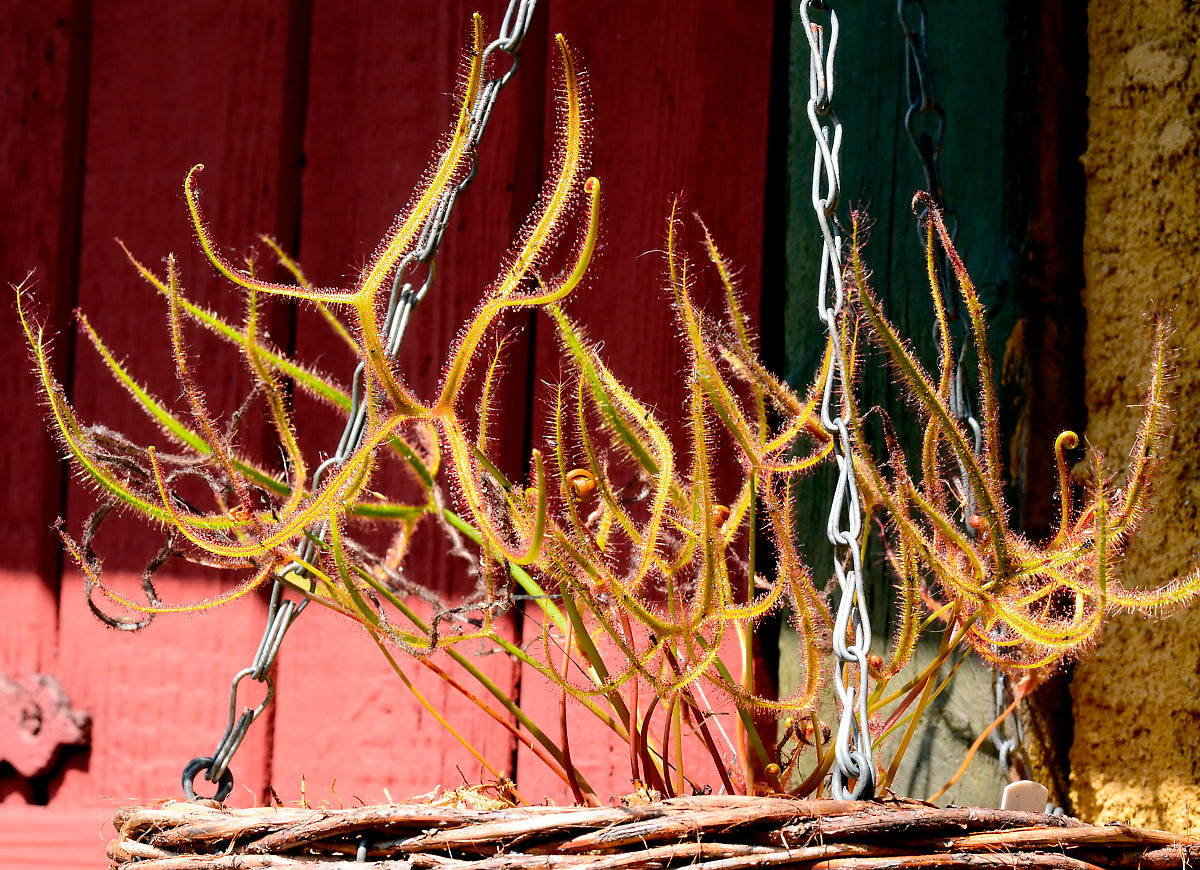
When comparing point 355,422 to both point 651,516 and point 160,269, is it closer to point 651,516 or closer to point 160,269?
point 651,516

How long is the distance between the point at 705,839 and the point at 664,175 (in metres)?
0.71

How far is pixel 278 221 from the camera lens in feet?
3.51

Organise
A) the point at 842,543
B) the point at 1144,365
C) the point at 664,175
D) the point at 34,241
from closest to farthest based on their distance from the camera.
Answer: the point at 842,543, the point at 1144,365, the point at 664,175, the point at 34,241

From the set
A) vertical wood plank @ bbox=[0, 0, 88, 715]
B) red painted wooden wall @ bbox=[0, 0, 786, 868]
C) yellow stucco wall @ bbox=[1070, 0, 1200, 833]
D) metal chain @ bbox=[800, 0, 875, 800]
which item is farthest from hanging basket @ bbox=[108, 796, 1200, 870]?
vertical wood plank @ bbox=[0, 0, 88, 715]

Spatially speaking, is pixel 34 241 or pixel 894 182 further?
pixel 34 241

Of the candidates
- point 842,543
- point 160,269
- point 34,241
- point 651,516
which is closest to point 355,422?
point 651,516

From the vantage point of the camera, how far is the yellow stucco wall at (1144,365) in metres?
0.80

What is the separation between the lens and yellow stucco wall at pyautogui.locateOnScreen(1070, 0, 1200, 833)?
80cm

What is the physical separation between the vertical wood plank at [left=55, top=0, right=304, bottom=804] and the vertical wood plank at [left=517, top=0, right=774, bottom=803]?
13.3 inches

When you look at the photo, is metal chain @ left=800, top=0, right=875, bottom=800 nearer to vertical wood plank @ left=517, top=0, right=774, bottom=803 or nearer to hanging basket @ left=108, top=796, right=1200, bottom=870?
hanging basket @ left=108, top=796, right=1200, bottom=870

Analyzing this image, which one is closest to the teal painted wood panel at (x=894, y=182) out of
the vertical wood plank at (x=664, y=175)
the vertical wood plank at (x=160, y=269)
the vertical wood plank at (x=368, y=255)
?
the vertical wood plank at (x=664, y=175)

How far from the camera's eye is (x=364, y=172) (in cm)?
107

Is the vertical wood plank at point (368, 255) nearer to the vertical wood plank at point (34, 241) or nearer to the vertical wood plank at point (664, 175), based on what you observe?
the vertical wood plank at point (664, 175)

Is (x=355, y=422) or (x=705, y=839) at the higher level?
(x=355, y=422)
